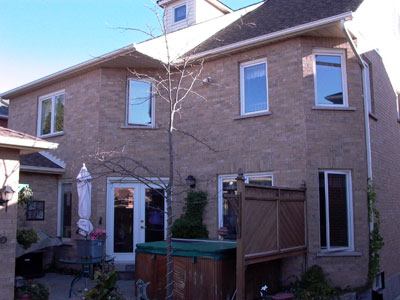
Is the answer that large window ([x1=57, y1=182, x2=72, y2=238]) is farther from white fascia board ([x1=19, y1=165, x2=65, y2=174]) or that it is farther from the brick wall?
the brick wall

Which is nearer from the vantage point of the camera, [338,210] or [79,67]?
[338,210]

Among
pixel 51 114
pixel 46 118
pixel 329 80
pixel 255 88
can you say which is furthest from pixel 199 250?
pixel 46 118

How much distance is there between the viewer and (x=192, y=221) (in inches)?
421

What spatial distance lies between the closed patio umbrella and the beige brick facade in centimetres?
75

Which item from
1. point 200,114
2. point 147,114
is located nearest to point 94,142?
point 147,114

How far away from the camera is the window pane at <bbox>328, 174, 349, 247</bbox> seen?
9453mm

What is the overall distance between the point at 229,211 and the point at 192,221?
0.96m

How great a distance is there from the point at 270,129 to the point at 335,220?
2.49 m

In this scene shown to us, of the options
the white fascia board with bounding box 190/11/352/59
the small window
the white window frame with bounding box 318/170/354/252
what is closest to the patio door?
the white fascia board with bounding box 190/11/352/59

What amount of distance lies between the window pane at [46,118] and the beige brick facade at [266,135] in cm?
62

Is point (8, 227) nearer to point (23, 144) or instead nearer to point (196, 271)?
point (23, 144)

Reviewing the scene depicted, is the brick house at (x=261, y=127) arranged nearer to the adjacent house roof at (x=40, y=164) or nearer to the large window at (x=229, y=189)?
the large window at (x=229, y=189)

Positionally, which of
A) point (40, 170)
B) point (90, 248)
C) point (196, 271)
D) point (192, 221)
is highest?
point (40, 170)

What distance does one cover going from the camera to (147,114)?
39.8ft
